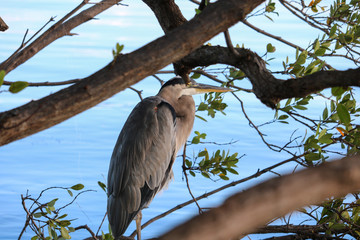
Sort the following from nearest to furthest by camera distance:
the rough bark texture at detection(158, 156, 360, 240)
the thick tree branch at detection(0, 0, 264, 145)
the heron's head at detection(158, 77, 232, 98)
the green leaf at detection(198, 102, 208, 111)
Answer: the rough bark texture at detection(158, 156, 360, 240) → the thick tree branch at detection(0, 0, 264, 145) → the green leaf at detection(198, 102, 208, 111) → the heron's head at detection(158, 77, 232, 98)

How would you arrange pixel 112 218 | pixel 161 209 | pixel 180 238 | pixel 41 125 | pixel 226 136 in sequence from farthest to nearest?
pixel 226 136 < pixel 161 209 < pixel 112 218 < pixel 41 125 < pixel 180 238

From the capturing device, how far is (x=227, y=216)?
0.35 meters

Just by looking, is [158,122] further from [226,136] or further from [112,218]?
[226,136]

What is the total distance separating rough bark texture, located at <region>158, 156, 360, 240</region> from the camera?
346mm

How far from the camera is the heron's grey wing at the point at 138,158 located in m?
1.70

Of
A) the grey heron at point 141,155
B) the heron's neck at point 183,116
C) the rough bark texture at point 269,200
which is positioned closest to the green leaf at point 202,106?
the grey heron at point 141,155

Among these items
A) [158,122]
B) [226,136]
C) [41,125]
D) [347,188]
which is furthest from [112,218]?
[226,136]

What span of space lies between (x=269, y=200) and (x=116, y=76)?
1.31 feet

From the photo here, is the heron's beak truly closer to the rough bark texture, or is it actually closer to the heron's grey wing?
the heron's grey wing

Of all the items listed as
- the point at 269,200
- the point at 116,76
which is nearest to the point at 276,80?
the point at 116,76

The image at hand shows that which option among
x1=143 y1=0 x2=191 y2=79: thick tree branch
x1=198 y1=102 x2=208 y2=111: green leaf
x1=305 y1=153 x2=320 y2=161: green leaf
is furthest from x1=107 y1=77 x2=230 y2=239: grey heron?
x1=305 y1=153 x2=320 y2=161: green leaf

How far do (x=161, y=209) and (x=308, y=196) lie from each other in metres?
2.71

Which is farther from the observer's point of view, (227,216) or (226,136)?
(226,136)

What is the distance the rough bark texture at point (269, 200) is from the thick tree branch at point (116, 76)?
0.38m
